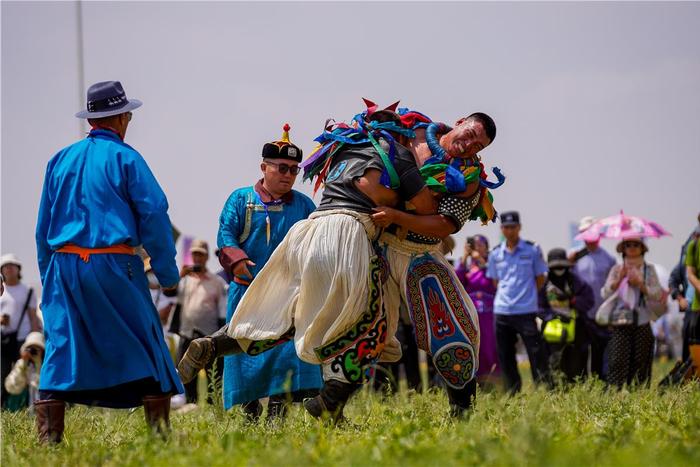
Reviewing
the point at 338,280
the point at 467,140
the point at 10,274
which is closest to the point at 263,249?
the point at 338,280

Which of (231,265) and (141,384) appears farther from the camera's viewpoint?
(231,265)

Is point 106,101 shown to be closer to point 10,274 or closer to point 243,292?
point 243,292

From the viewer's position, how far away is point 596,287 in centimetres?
1304

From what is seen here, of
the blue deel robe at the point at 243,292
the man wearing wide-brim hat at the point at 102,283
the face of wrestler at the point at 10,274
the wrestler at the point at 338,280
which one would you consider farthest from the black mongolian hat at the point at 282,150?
the face of wrestler at the point at 10,274

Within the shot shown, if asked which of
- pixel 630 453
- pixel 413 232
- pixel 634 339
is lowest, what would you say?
pixel 634 339

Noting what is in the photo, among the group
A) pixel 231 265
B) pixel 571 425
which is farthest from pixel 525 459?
pixel 231 265

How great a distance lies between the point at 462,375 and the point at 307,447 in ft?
6.32

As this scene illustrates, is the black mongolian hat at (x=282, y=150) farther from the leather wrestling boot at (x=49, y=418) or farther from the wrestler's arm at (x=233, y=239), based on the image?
the leather wrestling boot at (x=49, y=418)

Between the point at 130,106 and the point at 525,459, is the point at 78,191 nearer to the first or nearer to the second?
the point at 130,106

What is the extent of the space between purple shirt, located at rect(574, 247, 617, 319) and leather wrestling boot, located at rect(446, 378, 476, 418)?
629 cm

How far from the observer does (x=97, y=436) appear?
259 inches

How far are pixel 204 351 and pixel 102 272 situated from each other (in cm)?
121

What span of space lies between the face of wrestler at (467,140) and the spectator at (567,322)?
643 centimetres

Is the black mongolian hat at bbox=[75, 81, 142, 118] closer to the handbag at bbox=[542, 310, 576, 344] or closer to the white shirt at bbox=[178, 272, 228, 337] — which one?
the white shirt at bbox=[178, 272, 228, 337]
